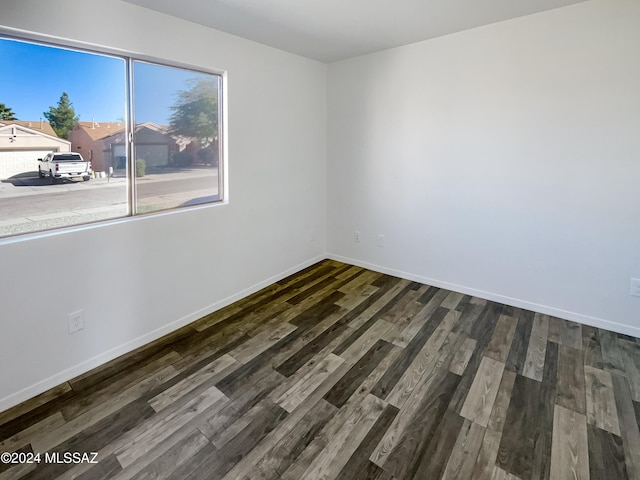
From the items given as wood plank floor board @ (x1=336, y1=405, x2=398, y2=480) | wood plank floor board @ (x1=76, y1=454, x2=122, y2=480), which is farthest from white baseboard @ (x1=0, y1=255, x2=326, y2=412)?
wood plank floor board @ (x1=336, y1=405, x2=398, y2=480)

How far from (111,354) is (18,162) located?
4.31 feet

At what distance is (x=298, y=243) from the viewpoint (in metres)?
4.03

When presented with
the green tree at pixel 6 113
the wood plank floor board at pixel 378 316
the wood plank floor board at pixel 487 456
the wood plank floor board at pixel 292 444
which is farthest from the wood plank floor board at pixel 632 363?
the green tree at pixel 6 113

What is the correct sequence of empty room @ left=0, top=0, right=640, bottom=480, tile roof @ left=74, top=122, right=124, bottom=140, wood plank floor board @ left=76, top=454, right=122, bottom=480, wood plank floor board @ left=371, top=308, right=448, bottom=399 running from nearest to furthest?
1. wood plank floor board @ left=76, top=454, right=122, bottom=480
2. empty room @ left=0, top=0, right=640, bottom=480
3. wood plank floor board @ left=371, top=308, right=448, bottom=399
4. tile roof @ left=74, top=122, right=124, bottom=140

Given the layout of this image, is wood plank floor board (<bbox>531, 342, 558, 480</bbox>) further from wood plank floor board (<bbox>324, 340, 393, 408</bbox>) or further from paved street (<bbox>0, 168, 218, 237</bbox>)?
paved street (<bbox>0, 168, 218, 237</bbox>)

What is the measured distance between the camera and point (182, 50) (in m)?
2.58

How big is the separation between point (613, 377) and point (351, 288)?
209 centimetres

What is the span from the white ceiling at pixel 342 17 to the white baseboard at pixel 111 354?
88.6 inches

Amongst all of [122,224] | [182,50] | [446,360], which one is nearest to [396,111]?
[182,50]

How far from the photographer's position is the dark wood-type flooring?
159 centimetres

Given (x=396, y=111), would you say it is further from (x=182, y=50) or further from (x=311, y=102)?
(x=182, y=50)

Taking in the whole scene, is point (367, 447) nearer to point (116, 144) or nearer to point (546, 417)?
point (546, 417)

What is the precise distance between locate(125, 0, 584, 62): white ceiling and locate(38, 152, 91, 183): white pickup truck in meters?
1.08

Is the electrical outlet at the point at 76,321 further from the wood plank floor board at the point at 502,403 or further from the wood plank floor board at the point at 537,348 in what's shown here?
the wood plank floor board at the point at 537,348
